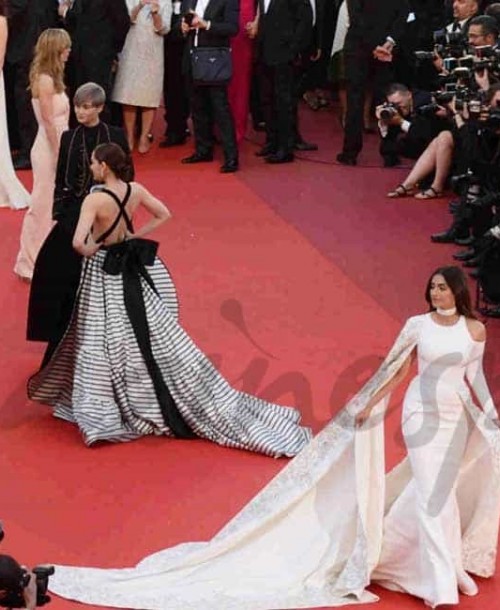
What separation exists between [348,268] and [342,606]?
4669mm

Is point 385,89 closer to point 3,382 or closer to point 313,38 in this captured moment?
point 313,38

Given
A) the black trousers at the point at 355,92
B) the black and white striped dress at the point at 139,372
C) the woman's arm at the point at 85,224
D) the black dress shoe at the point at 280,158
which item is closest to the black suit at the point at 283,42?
the black dress shoe at the point at 280,158

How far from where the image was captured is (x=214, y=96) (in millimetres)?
12977

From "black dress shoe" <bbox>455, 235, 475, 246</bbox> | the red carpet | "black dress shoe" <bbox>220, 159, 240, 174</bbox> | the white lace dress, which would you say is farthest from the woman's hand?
the white lace dress

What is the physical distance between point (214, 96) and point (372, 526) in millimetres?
7261

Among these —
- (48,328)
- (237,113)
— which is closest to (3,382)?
(48,328)

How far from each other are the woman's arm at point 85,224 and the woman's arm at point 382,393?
204 cm

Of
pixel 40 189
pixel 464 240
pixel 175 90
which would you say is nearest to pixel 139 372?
pixel 40 189

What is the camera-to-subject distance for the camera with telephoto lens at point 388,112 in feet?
39.7

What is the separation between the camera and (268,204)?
40.3 ft

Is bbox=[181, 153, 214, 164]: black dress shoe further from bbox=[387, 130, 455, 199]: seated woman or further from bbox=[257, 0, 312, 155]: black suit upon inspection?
bbox=[387, 130, 455, 199]: seated woman

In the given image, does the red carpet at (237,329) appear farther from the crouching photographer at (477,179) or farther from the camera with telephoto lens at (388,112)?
the camera with telephoto lens at (388,112)

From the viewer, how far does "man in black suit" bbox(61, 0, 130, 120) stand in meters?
13.1

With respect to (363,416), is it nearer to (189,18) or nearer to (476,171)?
(476,171)
